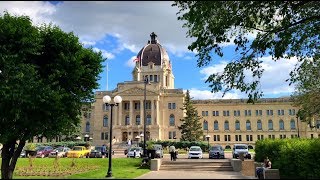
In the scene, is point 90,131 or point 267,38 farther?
point 90,131

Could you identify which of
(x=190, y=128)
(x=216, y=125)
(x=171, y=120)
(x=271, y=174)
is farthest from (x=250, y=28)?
(x=216, y=125)

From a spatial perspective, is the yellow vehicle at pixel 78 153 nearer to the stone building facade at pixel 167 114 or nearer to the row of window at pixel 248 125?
the stone building facade at pixel 167 114

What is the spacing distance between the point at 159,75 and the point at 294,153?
9478 cm

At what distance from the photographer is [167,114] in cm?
10744

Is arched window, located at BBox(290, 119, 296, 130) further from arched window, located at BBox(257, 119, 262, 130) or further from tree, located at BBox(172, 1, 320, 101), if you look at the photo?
tree, located at BBox(172, 1, 320, 101)

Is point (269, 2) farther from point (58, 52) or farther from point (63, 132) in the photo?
point (63, 132)

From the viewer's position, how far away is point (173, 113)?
352 feet

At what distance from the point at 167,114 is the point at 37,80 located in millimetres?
85764

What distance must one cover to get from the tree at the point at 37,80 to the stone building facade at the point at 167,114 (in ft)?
250

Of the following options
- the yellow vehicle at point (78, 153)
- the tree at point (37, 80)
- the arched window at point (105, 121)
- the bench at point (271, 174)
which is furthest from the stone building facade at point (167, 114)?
the bench at point (271, 174)

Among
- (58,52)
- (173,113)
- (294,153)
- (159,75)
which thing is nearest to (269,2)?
(294,153)

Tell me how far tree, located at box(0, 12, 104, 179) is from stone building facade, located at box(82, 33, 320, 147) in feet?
250

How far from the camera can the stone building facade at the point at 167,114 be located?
103875 mm

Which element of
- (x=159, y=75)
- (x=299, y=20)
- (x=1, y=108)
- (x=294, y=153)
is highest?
(x=159, y=75)
